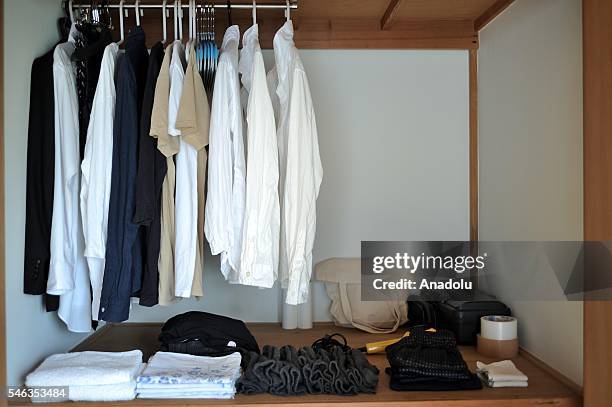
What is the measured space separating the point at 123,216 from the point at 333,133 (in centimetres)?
120

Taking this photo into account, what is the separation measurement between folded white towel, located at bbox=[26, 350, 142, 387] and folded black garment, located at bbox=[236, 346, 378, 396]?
370 millimetres

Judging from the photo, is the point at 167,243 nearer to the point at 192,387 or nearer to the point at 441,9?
the point at 192,387

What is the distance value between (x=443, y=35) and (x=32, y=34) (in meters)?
1.81

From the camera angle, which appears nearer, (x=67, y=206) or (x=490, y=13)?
(x=67, y=206)

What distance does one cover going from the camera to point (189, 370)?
6.54ft

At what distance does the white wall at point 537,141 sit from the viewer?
6.54 feet

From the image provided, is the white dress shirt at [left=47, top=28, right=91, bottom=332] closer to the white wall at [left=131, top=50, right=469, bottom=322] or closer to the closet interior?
the closet interior

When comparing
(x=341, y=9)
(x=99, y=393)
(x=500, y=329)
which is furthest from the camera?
(x=341, y=9)

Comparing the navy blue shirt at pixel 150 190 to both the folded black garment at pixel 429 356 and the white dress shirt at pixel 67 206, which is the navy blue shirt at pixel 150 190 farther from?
the folded black garment at pixel 429 356

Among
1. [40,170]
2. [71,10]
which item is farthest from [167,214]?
[71,10]

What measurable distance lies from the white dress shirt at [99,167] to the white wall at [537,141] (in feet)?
5.06

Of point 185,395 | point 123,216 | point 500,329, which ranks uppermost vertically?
point 123,216

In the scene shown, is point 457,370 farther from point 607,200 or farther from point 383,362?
point 607,200

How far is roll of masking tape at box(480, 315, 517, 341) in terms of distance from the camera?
2.30 meters
